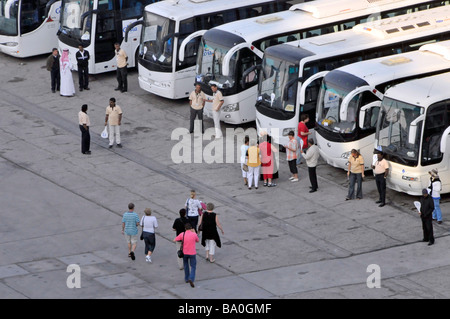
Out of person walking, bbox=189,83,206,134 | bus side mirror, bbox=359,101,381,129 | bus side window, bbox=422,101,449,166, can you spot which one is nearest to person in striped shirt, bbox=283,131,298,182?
bus side mirror, bbox=359,101,381,129

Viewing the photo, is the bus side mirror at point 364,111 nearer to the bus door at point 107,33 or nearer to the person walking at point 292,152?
the person walking at point 292,152

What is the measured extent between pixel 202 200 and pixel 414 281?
22.3ft

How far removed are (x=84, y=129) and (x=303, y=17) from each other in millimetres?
7577

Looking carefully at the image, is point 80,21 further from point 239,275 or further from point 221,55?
point 239,275

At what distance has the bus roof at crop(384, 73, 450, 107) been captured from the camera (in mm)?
27844

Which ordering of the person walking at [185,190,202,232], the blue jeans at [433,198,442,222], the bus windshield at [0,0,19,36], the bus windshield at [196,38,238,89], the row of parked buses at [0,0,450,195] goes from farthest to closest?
1. the bus windshield at [0,0,19,36]
2. the bus windshield at [196,38,238,89]
3. the row of parked buses at [0,0,450,195]
4. the blue jeans at [433,198,442,222]
5. the person walking at [185,190,202,232]

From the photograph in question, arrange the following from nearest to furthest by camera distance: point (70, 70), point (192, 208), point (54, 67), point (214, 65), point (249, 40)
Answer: point (192, 208)
point (249, 40)
point (214, 65)
point (70, 70)
point (54, 67)

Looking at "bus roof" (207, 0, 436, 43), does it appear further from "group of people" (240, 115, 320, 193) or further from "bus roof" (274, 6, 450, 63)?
"group of people" (240, 115, 320, 193)

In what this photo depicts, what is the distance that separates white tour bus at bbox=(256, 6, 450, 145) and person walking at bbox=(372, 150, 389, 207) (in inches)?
132

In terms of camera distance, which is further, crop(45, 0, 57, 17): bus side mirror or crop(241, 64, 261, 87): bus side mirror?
crop(45, 0, 57, 17): bus side mirror

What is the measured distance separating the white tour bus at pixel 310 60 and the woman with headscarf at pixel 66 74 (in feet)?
25.1

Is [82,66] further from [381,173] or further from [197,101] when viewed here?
[381,173]

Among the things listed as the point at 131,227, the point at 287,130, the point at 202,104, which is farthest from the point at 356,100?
the point at 131,227

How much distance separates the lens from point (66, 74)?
36.9 meters
